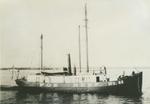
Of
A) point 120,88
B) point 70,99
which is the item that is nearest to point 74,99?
point 70,99

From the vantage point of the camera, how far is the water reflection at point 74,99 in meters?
30.1

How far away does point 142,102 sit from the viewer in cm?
3019

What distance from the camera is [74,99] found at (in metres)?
32.2

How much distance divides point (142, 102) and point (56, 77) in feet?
38.0

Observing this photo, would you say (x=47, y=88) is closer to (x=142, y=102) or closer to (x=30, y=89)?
(x=30, y=89)

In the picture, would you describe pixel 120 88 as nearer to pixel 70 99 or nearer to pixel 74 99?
pixel 74 99

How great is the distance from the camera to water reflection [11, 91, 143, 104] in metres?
30.1

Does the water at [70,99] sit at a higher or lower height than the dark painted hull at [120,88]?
lower

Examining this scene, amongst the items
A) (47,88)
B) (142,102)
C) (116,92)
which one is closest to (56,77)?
(47,88)

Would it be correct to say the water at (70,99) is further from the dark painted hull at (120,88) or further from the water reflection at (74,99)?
the dark painted hull at (120,88)

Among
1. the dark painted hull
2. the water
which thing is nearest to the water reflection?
the water

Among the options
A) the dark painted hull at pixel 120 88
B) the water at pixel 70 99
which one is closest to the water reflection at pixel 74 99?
the water at pixel 70 99

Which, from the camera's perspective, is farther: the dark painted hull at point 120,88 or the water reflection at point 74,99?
the dark painted hull at point 120,88

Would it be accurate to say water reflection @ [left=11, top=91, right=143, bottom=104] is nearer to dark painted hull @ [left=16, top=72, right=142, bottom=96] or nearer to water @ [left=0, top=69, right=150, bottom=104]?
water @ [left=0, top=69, right=150, bottom=104]
